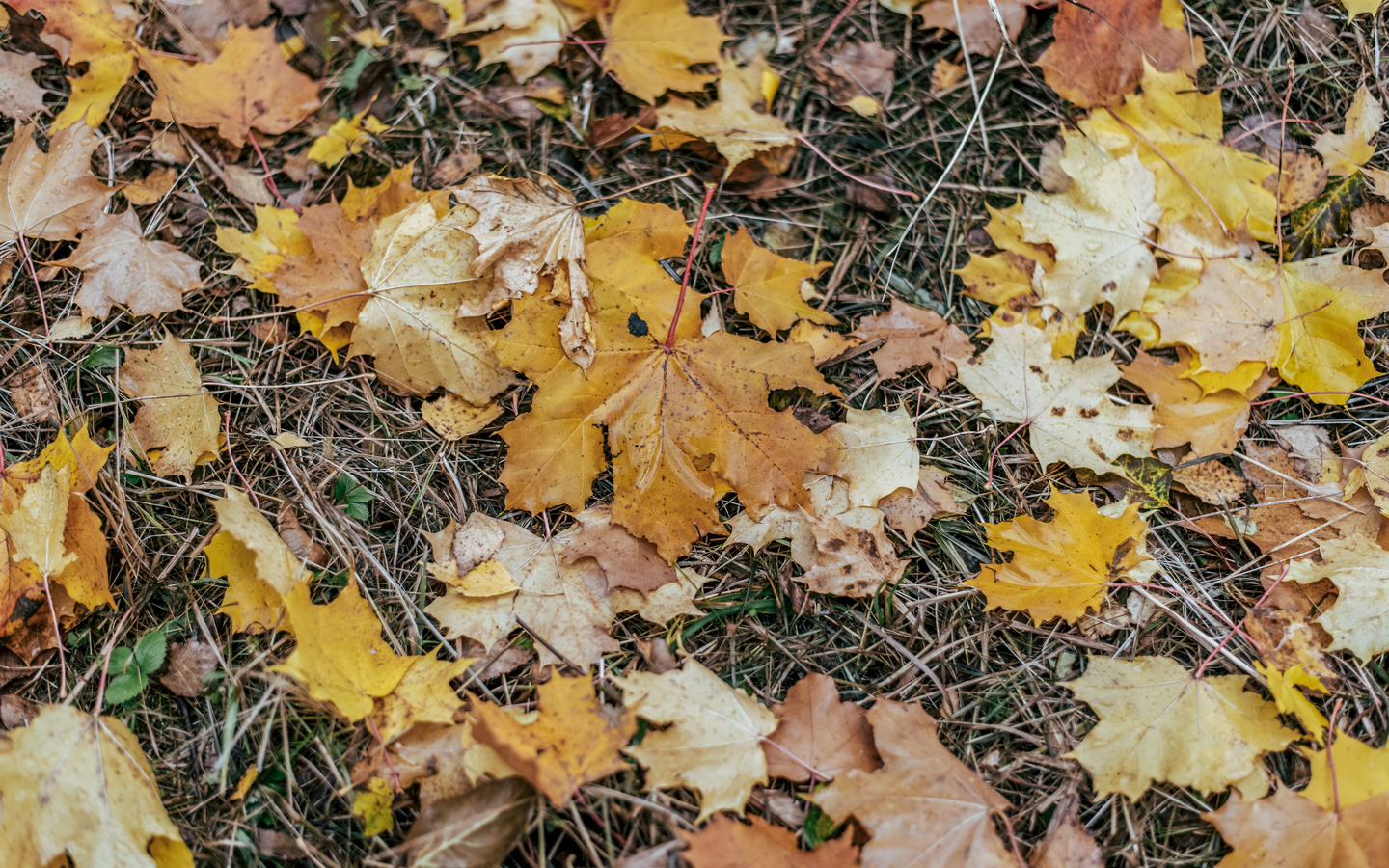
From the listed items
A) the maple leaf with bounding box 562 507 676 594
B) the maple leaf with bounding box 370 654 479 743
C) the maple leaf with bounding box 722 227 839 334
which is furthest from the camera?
the maple leaf with bounding box 722 227 839 334

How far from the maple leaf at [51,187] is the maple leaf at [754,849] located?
232 cm

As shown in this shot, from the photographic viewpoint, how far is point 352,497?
2029 mm

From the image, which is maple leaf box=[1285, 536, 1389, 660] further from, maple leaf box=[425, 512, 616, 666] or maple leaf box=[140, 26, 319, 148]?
maple leaf box=[140, 26, 319, 148]

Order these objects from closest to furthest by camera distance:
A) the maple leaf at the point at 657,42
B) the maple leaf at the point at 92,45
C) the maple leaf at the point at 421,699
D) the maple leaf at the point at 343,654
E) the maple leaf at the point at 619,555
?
the maple leaf at the point at 343,654 → the maple leaf at the point at 421,699 → the maple leaf at the point at 619,555 → the maple leaf at the point at 92,45 → the maple leaf at the point at 657,42

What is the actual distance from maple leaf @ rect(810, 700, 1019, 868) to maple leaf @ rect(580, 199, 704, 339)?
1135 mm

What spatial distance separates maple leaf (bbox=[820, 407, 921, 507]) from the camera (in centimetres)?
201

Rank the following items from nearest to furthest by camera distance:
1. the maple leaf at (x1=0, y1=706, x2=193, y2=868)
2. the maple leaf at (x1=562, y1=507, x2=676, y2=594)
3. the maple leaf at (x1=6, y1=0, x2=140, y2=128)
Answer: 1. the maple leaf at (x1=0, y1=706, x2=193, y2=868)
2. the maple leaf at (x1=562, y1=507, x2=676, y2=594)
3. the maple leaf at (x1=6, y1=0, x2=140, y2=128)

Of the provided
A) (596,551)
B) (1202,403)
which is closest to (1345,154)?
(1202,403)

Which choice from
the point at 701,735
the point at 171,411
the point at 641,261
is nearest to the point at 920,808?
the point at 701,735

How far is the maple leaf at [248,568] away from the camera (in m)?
1.76

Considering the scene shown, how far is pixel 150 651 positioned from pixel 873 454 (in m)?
1.86

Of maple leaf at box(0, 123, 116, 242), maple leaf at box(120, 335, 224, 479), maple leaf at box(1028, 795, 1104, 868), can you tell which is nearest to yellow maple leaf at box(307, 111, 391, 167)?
maple leaf at box(0, 123, 116, 242)

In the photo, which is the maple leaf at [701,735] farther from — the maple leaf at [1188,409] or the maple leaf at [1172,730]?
the maple leaf at [1188,409]

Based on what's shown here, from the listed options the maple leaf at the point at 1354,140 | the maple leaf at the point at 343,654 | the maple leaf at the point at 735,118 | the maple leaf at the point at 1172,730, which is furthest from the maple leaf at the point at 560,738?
the maple leaf at the point at 1354,140
